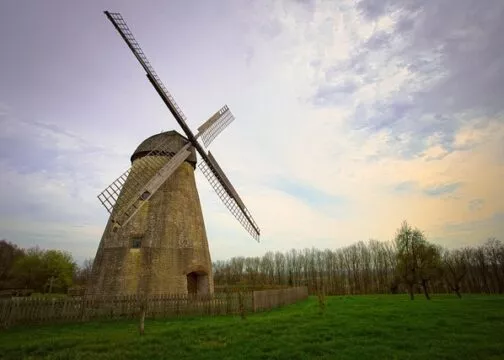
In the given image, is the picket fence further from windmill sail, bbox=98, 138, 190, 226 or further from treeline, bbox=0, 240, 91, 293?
treeline, bbox=0, 240, 91, 293

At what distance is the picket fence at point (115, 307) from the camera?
13922mm

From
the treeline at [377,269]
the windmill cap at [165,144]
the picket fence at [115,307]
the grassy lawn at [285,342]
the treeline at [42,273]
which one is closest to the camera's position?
the grassy lawn at [285,342]

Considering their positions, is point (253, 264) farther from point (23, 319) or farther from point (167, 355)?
point (167, 355)

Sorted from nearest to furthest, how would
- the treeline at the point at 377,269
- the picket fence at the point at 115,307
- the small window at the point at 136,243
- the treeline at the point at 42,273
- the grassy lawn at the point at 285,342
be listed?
the grassy lawn at the point at 285,342 < the picket fence at the point at 115,307 < the small window at the point at 136,243 < the treeline at the point at 377,269 < the treeline at the point at 42,273

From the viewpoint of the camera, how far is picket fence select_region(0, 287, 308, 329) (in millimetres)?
13922

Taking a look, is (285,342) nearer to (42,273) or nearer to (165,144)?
(165,144)

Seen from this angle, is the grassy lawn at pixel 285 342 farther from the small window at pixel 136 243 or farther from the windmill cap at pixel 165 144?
the windmill cap at pixel 165 144

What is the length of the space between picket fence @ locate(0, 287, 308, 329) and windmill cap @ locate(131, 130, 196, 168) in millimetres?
8950

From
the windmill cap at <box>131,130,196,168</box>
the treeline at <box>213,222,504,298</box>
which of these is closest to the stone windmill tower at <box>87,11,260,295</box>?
the windmill cap at <box>131,130,196,168</box>

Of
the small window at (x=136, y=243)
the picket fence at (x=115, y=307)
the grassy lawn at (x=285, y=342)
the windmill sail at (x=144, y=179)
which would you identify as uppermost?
the windmill sail at (x=144, y=179)

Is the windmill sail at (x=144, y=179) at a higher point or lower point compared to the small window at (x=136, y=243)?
higher

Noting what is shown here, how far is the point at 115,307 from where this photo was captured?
50.2 ft

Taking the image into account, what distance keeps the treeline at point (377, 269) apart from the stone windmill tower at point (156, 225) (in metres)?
25.3

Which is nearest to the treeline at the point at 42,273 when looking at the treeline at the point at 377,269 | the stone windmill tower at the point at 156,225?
the treeline at the point at 377,269
